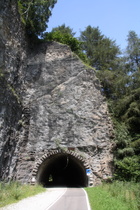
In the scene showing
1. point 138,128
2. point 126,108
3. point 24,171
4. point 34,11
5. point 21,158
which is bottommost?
point 24,171

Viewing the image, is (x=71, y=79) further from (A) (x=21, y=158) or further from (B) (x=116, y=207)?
(B) (x=116, y=207)

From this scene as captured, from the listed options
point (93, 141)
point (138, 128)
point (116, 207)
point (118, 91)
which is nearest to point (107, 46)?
point (118, 91)

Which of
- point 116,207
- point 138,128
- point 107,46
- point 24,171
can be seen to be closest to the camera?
point 116,207

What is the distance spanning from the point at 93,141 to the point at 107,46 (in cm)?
1617

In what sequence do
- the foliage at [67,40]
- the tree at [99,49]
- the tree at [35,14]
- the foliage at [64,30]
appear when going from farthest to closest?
1. the foliage at [64,30]
2. the tree at [99,49]
3. the foliage at [67,40]
4. the tree at [35,14]

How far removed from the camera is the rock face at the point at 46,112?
49.3ft

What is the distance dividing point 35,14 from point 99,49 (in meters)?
10.0

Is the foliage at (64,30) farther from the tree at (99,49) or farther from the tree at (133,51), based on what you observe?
the tree at (133,51)

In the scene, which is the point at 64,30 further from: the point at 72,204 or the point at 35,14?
the point at 72,204

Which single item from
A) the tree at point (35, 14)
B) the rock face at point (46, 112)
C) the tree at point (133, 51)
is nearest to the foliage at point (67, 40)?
the tree at point (35, 14)

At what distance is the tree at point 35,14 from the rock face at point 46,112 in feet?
6.07

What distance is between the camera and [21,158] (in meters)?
15.8

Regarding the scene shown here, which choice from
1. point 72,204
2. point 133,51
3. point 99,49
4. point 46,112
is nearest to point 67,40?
point 99,49

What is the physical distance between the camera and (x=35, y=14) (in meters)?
20.3
